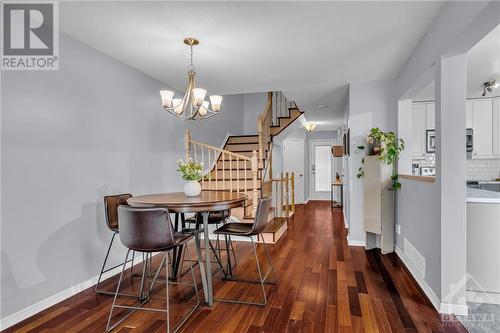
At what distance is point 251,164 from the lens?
476 cm

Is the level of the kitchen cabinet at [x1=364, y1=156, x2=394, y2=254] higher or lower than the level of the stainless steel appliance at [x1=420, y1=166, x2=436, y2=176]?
lower

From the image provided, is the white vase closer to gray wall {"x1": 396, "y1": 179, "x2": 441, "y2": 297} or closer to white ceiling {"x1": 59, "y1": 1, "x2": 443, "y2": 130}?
white ceiling {"x1": 59, "y1": 1, "x2": 443, "y2": 130}

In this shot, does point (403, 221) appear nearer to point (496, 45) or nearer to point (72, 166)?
point (496, 45)

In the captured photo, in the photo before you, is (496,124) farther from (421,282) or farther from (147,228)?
(147,228)

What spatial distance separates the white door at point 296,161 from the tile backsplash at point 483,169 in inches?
180

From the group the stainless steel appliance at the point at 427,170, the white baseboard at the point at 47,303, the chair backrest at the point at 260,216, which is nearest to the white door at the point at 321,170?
the stainless steel appliance at the point at 427,170

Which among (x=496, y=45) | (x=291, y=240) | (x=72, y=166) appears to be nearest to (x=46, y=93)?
(x=72, y=166)

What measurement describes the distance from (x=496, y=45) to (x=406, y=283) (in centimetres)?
257

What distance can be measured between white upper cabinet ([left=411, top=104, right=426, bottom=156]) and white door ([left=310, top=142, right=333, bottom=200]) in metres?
5.18

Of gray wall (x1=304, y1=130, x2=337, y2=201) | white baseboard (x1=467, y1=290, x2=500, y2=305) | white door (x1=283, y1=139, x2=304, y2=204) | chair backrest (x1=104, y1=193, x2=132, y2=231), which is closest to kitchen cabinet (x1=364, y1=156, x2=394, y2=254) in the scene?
white baseboard (x1=467, y1=290, x2=500, y2=305)

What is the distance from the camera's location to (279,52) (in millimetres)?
3098

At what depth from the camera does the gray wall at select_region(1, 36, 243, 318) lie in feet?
7.38

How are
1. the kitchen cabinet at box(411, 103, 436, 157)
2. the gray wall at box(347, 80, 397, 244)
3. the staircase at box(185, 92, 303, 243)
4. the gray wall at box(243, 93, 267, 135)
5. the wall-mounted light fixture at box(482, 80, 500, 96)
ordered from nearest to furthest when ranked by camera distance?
the wall-mounted light fixture at box(482, 80, 500, 96)
the gray wall at box(347, 80, 397, 244)
the staircase at box(185, 92, 303, 243)
the kitchen cabinet at box(411, 103, 436, 157)
the gray wall at box(243, 93, 267, 135)

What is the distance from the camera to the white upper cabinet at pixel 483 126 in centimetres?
460
